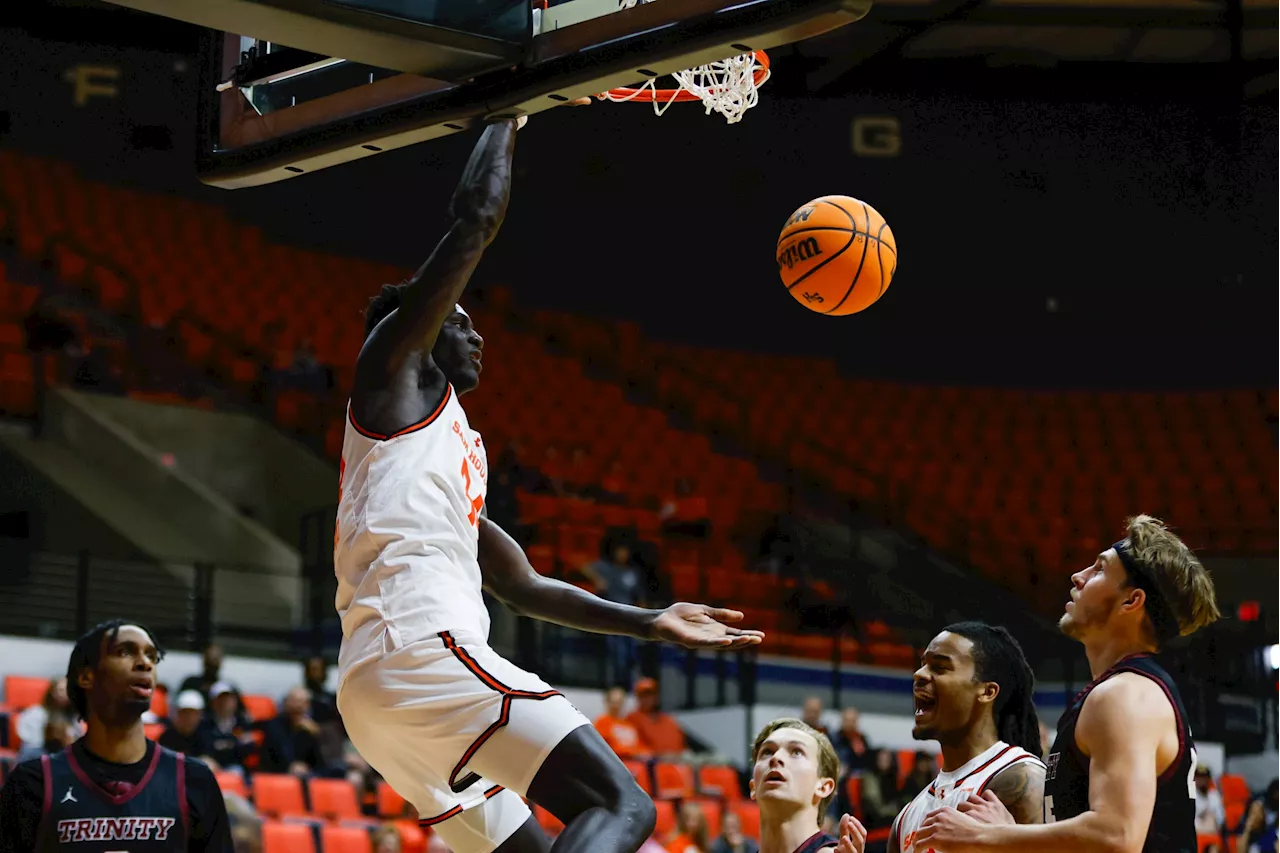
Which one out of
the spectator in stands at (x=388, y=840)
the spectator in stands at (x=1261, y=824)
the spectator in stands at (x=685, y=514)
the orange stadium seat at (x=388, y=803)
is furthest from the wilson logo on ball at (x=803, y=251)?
the spectator in stands at (x=685, y=514)

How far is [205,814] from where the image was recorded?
4.43 meters

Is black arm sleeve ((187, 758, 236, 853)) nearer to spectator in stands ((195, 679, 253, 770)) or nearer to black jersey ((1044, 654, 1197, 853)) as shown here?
black jersey ((1044, 654, 1197, 853))

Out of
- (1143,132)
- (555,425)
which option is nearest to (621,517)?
(555,425)

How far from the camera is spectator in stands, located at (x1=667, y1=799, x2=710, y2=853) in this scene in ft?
32.2

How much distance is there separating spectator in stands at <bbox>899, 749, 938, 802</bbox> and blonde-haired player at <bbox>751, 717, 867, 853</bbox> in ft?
20.7

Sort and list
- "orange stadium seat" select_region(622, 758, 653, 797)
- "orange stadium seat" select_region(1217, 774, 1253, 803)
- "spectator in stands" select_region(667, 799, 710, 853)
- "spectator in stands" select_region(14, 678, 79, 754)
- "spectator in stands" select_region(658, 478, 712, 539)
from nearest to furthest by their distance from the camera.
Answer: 1. "spectator in stands" select_region(14, 678, 79, 754)
2. "spectator in stands" select_region(667, 799, 710, 853)
3. "orange stadium seat" select_region(622, 758, 653, 797)
4. "orange stadium seat" select_region(1217, 774, 1253, 803)
5. "spectator in stands" select_region(658, 478, 712, 539)

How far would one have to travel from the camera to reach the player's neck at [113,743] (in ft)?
14.6

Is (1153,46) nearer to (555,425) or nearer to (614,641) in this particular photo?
(555,425)

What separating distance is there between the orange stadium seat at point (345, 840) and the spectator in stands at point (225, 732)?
2.71 ft

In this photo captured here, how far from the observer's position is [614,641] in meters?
12.0

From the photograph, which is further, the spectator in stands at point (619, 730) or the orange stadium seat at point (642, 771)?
the spectator in stands at point (619, 730)

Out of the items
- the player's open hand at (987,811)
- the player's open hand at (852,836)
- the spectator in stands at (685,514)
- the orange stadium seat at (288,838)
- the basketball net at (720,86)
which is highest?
the basketball net at (720,86)

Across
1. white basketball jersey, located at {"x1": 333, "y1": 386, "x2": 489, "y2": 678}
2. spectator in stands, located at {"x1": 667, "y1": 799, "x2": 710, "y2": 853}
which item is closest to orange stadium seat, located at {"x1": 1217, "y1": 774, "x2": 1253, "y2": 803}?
spectator in stands, located at {"x1": 667, "y1": 799, "x2": 710, "y2": 853}

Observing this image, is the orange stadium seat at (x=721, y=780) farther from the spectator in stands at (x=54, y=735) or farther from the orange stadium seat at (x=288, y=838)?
the spectator in stands at (x=54, y=735)
